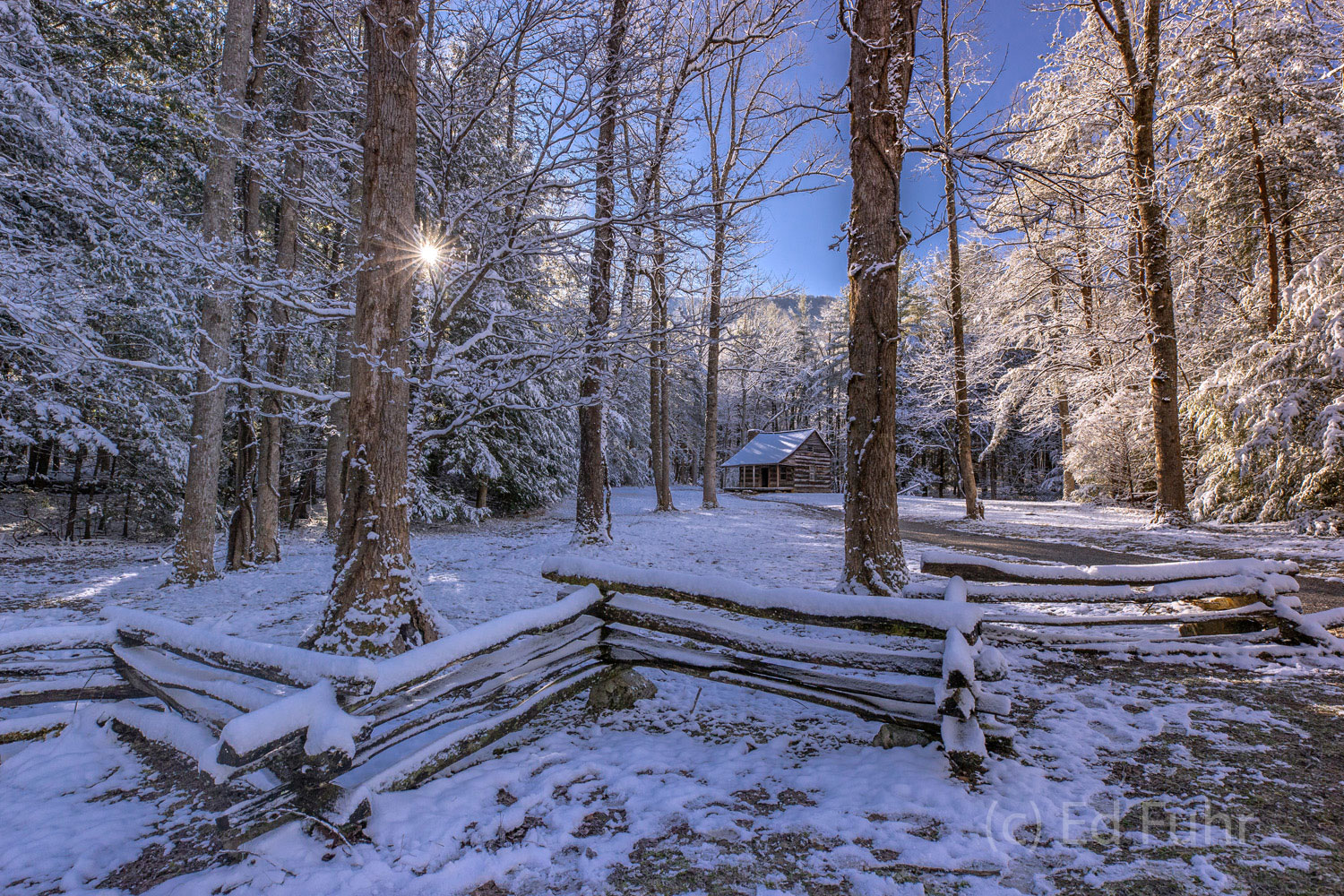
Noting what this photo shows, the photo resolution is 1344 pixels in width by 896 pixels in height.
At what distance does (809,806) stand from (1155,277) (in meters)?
14.0

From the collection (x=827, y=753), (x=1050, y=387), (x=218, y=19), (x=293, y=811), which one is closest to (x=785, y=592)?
(x=827, y=753)

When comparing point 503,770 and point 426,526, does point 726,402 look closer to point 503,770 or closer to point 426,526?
point 426,526

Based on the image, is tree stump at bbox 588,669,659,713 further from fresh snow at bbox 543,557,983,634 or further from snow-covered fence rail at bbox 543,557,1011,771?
fresh snow at bbox 543,557,983,634

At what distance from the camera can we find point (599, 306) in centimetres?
870

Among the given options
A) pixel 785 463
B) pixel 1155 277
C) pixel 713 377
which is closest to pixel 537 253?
pixel 713 377

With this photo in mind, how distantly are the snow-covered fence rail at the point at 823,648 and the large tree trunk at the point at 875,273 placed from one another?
54.3 inches

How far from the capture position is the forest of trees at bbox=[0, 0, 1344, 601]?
205 inches

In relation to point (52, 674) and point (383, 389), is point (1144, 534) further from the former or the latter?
point (52, 674)

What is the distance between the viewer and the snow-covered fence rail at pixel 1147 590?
4297 mm

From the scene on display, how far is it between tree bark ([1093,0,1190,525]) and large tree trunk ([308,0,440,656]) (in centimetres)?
1312

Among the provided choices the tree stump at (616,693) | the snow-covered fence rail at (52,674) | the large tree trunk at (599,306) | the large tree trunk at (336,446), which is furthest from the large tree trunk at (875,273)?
the large tree trunk at (336,446)

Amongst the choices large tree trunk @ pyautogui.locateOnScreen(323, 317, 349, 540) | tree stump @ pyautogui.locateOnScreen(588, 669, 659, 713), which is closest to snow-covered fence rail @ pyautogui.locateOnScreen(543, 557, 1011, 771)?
tree stump @ pyautogui.locateOnScreen(588, 669, 659, 713)

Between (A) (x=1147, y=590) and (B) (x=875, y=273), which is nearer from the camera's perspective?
(A) (x=1147, y=590)

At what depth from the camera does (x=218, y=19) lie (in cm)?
1051
